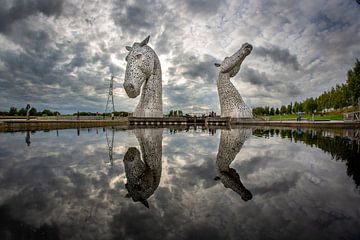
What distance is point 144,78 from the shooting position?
65.3 feet

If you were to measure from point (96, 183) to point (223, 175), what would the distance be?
7.33 ft

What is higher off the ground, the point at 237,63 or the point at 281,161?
the point at 237,63

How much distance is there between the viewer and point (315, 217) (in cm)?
255

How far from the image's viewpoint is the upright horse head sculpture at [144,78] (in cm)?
1896

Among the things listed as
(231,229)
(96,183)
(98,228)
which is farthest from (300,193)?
(96,183)

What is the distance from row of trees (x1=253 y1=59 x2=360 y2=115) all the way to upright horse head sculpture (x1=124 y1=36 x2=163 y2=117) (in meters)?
27.7

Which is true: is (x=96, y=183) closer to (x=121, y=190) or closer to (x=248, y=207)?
(x=121, y=190)

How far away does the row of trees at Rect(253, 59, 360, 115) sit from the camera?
35.7 meters

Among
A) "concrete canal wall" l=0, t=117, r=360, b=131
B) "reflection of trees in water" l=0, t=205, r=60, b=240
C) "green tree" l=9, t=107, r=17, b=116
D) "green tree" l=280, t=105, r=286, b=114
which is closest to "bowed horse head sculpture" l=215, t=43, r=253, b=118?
"concrete canal wall" l=0, t=117, r=360, b=131

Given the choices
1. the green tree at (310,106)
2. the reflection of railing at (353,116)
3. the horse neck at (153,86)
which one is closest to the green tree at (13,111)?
the horse neck at (153,86)

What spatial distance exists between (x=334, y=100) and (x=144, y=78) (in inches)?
2145

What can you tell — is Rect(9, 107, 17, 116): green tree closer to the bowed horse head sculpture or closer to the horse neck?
the horse neck

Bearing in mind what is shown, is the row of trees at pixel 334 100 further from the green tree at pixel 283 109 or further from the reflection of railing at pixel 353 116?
the reflection of railing at pixel 353 116

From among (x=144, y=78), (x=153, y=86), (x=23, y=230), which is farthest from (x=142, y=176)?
(x=153, y=86)
